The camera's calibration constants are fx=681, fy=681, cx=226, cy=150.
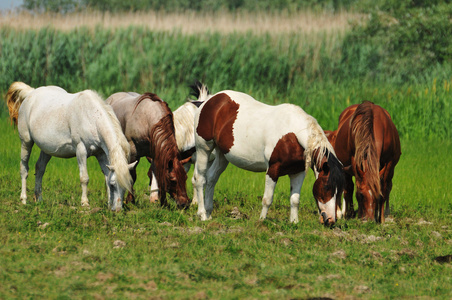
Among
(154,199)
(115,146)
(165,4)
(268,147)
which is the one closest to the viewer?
(268,147)

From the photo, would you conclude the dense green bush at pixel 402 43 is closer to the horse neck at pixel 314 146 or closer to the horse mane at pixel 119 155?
the horse neck at pixel 314 146

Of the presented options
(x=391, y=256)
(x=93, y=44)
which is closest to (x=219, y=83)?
(x=93, y=44)

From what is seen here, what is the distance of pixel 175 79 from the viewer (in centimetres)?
2302

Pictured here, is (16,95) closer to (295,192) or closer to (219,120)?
(219,120)

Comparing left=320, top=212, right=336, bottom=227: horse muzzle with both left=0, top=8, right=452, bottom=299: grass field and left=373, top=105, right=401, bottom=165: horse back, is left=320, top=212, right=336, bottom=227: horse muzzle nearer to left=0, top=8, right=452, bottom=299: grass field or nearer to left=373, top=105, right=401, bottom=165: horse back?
left=0, top=8, right=452, bottom=299: grass field

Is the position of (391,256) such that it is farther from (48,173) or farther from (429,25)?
(429,25)

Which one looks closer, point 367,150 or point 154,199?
point 367,150

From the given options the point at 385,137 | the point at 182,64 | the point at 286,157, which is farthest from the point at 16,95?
the point at 182,64

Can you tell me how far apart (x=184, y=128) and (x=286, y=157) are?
128 inches

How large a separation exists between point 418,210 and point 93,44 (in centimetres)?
1507

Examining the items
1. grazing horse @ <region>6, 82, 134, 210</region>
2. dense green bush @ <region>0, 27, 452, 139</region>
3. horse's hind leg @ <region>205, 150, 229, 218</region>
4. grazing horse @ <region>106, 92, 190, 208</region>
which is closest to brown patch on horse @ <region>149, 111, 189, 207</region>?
grazing horse @ <region>106, 92, 190, 208</region>

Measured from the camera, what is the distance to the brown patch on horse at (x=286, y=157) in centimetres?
871

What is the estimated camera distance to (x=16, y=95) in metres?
11.8

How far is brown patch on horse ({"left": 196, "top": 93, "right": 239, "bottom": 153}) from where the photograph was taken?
9547 mm
